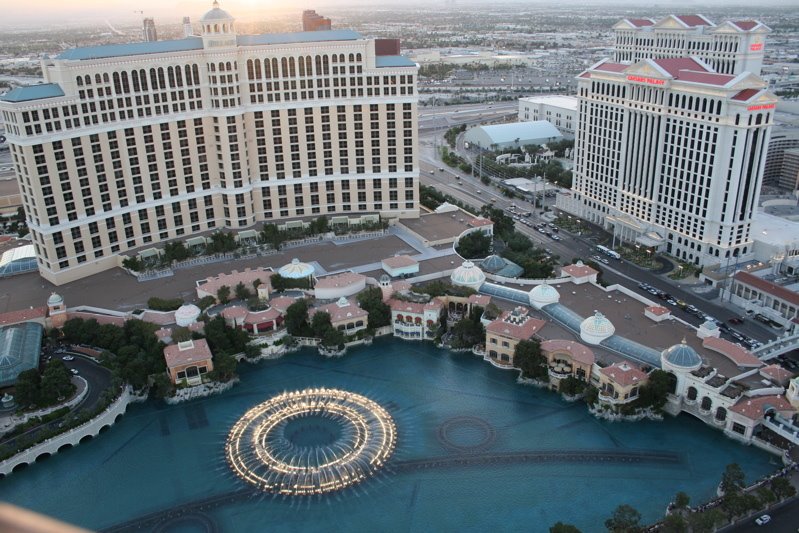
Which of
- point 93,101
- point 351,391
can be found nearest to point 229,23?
point 93,101

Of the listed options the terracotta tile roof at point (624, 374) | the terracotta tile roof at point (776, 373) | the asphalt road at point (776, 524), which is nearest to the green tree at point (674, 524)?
the asphalt road at point (776, 524)

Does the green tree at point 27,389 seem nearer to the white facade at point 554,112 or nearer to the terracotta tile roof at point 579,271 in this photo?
the terracotta tile roof at point 579,271

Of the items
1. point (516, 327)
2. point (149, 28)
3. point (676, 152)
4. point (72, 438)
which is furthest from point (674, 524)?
point (149, 28)

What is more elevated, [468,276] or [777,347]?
[468,276]

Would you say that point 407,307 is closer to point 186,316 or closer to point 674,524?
point 186,316

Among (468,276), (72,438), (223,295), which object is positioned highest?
(468,276)

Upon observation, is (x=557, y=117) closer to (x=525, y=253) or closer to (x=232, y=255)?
(x=525, y=253)

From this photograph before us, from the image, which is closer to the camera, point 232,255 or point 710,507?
point 710,507
